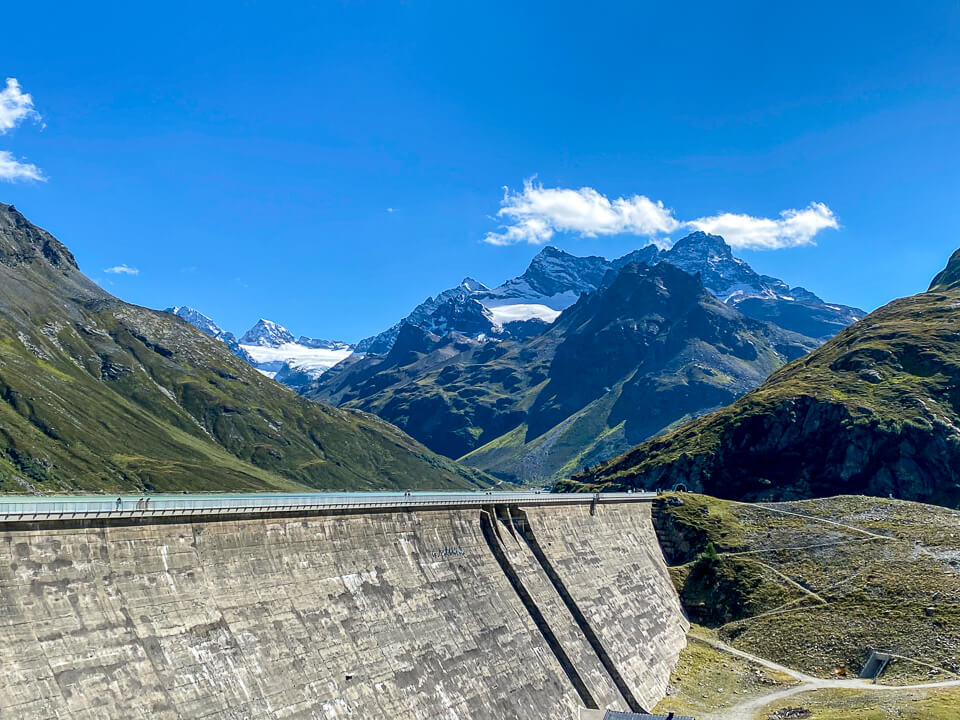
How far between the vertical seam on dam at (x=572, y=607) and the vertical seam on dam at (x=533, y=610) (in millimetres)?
7553

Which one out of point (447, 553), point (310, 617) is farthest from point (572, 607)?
point (310, 617)

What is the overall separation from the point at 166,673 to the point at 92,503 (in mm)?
11383

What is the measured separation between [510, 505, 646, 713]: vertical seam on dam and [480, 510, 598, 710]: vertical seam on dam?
7.55m

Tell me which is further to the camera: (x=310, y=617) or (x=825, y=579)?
(x=825, y=579)

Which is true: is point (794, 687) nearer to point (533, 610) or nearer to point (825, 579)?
point (825, 579)

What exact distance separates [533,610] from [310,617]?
3429cm

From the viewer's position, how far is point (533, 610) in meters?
87.6

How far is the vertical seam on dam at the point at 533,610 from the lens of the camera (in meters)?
84.2

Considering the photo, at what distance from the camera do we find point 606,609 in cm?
10281

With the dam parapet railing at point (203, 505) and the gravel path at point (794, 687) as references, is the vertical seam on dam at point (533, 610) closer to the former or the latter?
the dam parapet railing at point (203, 505)

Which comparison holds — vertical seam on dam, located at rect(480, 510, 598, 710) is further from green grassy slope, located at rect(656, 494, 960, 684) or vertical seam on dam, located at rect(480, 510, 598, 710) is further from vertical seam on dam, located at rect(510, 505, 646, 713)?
green grassy slope, located at rect(656, 494, 960, 684)

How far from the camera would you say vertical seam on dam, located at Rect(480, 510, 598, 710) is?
3317 inches

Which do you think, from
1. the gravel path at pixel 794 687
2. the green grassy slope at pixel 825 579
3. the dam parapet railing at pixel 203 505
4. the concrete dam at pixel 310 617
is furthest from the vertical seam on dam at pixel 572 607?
the green grassy slope at pixel 825 579

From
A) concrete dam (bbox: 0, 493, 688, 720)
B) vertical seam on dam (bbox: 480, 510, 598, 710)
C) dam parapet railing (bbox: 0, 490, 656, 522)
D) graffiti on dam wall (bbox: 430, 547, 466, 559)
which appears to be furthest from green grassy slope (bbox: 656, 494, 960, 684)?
graffiti on dam wall (bbox: 430, 547, 466, 559)
